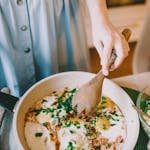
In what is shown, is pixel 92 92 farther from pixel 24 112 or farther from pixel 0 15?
pixel 0 15

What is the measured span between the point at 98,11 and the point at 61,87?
0.74 ft

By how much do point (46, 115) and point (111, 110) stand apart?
17 cm

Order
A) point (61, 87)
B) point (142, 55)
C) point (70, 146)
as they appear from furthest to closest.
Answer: point (142, 55)
point (61, 87)
point (70, 146)

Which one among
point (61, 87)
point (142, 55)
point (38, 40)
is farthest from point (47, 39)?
point (142, 55)

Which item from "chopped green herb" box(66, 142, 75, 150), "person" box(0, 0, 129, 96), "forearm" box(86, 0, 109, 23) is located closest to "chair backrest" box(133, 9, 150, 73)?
"person" box(0, 0, 129, 96)

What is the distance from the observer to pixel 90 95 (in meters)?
0.80

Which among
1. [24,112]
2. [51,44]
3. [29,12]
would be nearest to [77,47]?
[51,44]

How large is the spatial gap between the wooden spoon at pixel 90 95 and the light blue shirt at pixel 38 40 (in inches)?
8.1

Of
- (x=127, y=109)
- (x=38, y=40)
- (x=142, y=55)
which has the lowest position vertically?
(x=142, y=55)

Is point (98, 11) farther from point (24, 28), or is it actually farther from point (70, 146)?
point (70, 146)

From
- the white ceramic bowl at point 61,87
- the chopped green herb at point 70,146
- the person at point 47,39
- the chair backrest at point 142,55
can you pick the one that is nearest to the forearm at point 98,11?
the person at point 47,39

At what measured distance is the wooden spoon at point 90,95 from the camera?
0.79m

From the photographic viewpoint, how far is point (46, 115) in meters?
0.83

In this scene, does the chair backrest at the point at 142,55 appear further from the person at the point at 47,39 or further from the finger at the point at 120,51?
the finger at the point at 120,51
